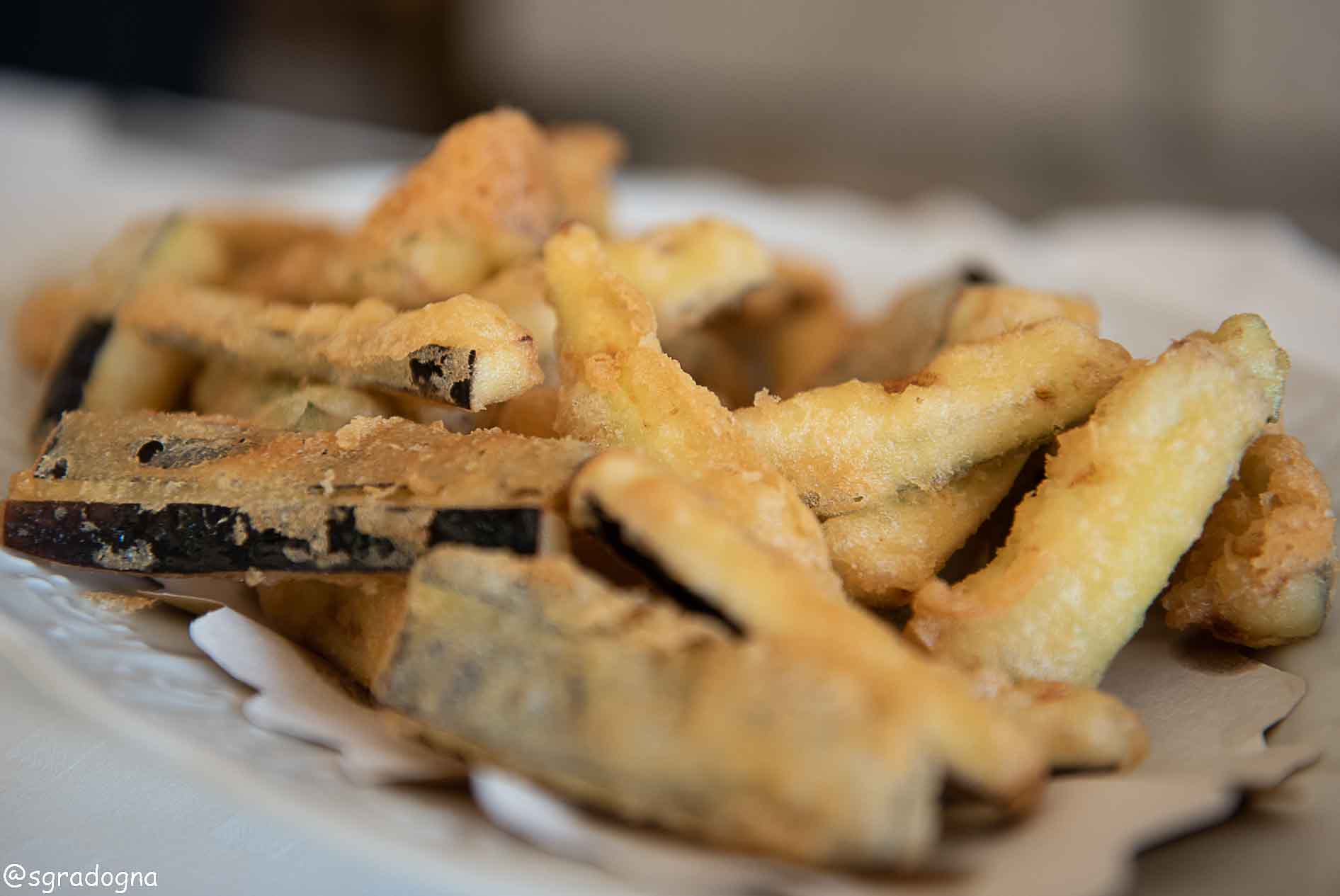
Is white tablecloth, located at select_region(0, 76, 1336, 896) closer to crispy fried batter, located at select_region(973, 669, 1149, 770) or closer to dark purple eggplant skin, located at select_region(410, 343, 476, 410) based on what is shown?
crispy fried batter, located at select_region(973, 669, 1149, 770)

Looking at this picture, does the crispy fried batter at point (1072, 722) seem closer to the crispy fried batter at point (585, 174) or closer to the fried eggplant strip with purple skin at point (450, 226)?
the fried eggplant strip with purple skin at point (450, 226)

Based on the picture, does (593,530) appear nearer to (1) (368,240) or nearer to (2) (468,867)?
(2) (468,867)

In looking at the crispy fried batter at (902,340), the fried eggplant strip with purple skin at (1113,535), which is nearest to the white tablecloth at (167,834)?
the fried eggplant strip with purple skin at (1113,535)

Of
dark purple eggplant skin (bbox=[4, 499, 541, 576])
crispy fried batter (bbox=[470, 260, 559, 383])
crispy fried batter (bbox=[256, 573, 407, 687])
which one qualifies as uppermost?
crispy fried batter (bbox=[470, 260, 559, 383])

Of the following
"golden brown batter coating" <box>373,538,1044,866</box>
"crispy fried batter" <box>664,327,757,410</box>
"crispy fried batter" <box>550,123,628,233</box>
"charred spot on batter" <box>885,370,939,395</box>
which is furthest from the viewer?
"crispy fried batter" <box>550,123,628,233</box>

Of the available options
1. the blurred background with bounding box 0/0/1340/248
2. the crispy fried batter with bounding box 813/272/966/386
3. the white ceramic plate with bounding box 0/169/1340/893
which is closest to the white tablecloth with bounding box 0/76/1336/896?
the white ceramic plate with bounding box 0/169/1340/893

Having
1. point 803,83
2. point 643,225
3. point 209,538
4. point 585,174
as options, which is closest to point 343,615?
point 209,538

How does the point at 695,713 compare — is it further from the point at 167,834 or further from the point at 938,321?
the point at 938,321
